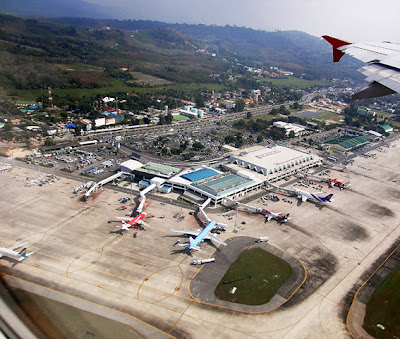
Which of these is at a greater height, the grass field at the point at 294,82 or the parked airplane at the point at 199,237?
the grass field at the point at 294,82

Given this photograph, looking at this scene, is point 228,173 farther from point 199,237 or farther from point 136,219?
point 136,219

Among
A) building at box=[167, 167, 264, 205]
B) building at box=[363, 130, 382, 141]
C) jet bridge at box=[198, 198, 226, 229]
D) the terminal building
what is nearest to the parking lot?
jet bridge at box=[198, 198, 226, 229]

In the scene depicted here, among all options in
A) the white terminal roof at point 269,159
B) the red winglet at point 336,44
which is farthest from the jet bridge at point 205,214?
the red winglet at point 336,44

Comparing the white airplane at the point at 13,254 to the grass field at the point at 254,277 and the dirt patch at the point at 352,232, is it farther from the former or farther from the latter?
the dirt patch at the point at 352,232

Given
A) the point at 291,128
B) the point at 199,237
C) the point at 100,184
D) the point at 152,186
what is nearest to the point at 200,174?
the point at 152,186

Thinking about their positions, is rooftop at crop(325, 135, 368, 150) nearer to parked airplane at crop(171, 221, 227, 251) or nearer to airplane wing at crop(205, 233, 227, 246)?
parked airplane at crop(171, 221, 227, 251)

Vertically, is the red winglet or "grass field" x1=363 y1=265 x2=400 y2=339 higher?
the red winglet
